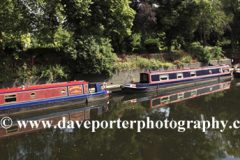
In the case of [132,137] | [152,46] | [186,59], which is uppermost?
[152,46]

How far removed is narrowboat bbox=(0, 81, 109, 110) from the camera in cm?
1139

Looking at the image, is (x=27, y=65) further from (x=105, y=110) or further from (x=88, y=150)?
(x=88, y=150)

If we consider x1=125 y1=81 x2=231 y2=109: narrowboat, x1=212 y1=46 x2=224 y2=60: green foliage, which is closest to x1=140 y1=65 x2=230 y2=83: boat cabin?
x1=125 y1=81 x2=231 y2=109: narrowboat

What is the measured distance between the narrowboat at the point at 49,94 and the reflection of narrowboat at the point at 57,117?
101cm

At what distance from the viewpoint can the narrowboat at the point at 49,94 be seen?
11391 millimetres

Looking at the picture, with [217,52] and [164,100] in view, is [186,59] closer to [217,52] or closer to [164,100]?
[217,52]

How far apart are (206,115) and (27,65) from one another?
14084mm

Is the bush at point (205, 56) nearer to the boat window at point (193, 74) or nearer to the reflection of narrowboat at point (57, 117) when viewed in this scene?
the boat window at point (193, 74)

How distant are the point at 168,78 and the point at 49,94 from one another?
11.1 metres

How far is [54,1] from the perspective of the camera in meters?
14.1

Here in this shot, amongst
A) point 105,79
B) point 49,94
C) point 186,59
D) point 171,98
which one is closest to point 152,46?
point 186,59

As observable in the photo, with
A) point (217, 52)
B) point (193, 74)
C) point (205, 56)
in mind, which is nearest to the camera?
point (193, 74)

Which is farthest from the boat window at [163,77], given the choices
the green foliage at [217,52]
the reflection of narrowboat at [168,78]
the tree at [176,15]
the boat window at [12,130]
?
the green foliage at [217,52]

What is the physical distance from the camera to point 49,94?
12.6 m
